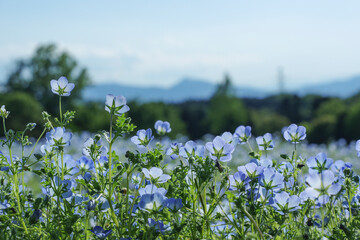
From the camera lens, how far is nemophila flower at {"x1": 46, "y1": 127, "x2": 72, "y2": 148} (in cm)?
137

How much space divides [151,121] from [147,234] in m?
30.0

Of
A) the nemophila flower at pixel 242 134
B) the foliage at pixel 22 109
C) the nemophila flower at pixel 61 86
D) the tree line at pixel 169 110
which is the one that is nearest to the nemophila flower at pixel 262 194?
the nemophila flower at pixel 242 134

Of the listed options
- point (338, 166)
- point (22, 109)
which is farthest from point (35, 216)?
point (22, 109)

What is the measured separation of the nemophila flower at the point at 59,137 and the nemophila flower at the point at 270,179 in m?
0.58

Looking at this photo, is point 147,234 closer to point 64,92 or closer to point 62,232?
point 62,232

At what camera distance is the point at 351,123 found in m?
22.1

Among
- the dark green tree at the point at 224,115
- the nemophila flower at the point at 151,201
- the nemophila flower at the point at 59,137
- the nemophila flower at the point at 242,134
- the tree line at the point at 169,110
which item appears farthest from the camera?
the dark green tree at the point at 224,115

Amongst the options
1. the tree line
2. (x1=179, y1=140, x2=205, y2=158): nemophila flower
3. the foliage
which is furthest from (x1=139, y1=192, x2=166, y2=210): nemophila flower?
the foliage

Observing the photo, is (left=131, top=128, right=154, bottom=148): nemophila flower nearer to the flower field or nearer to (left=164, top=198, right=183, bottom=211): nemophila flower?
the flower field

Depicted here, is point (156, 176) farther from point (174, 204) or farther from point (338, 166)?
point (338, 166)

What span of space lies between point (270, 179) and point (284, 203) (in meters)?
0.08

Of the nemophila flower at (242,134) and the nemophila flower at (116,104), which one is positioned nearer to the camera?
the nemophila flower at (116,104)

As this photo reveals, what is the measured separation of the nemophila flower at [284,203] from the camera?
1265mm

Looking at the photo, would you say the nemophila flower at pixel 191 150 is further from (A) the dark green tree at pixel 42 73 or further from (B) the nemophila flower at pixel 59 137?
(A) the dark green tree at pixel 42 73
